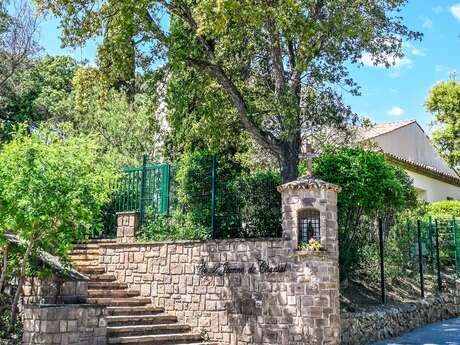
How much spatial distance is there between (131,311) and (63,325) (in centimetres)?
254

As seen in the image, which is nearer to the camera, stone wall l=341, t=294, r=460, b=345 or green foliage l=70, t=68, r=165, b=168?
stone wall l=341, t=294, r=460, b=345

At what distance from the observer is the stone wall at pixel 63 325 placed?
8852 millimetres

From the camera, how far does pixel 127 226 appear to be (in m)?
13.3

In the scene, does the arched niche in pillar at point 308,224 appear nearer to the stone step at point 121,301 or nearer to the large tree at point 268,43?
the large tree at point 268,43

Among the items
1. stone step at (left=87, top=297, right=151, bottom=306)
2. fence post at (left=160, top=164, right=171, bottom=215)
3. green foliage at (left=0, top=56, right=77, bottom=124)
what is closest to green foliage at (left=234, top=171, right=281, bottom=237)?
fence post at (left=160, top=164, right=171, bottom=215)

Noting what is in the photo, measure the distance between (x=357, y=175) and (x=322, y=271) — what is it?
2828 mm

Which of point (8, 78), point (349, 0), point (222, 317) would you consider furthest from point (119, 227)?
point (8, 78)

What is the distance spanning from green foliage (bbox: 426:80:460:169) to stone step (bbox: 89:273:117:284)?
25.7 meters

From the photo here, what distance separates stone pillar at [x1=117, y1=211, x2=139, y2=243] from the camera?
43.4ft

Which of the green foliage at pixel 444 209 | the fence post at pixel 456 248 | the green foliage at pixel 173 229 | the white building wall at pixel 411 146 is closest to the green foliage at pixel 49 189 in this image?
the green foliage at pixel 173 229

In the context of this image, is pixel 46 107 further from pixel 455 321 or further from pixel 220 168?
pixel 455 321

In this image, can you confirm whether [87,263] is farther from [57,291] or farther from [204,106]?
[204,106]

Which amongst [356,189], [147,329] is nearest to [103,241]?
[147,329]

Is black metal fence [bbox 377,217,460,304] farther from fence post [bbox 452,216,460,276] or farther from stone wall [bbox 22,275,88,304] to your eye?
stone wall [bbox 22,275,88,304]
